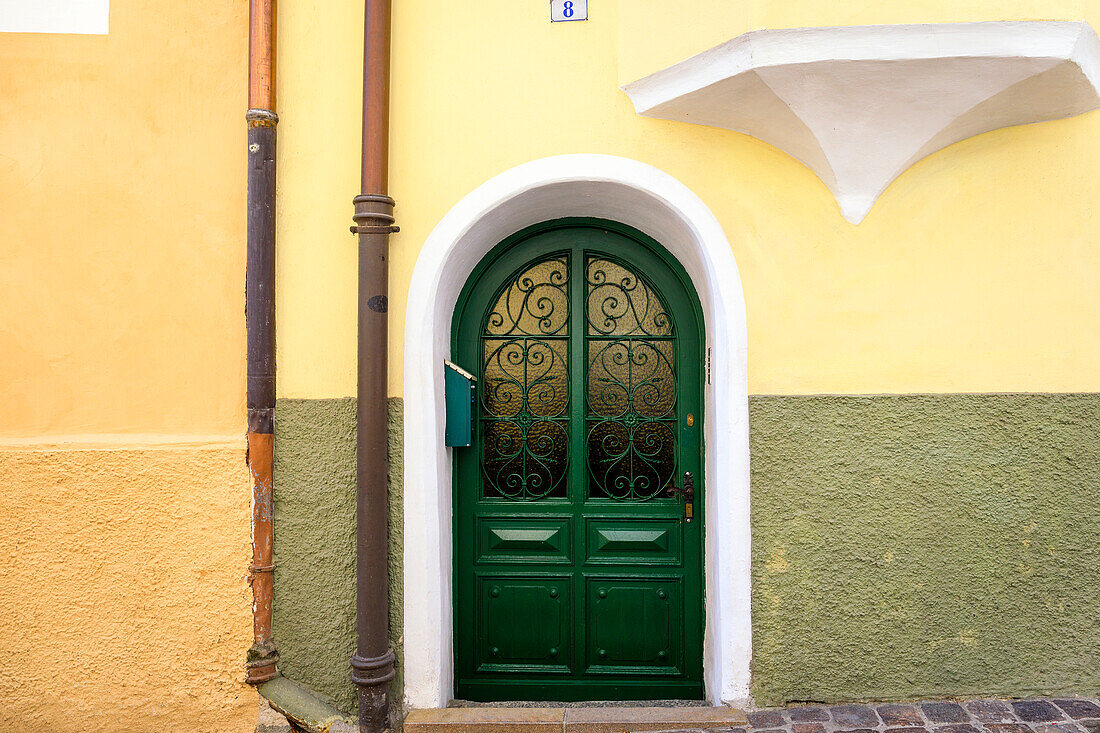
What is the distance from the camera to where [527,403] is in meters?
3.90

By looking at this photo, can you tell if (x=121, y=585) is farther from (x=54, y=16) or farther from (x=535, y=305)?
(x=54, y=16)

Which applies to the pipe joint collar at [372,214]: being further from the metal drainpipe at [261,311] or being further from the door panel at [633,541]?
the door panel at [633,541]

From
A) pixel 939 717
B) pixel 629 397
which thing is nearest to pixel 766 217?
pixel 629 397

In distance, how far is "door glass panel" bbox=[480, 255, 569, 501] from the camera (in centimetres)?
390

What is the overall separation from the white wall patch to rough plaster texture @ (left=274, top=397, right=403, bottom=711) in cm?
225

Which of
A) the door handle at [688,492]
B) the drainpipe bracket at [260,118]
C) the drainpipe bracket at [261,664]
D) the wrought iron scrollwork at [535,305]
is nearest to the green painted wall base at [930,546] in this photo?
the door handle at [688,492]

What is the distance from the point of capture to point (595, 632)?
3.89 metres

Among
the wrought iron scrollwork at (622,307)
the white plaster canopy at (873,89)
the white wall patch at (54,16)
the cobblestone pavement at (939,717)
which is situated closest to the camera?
the white plaster canopy at (873,89)

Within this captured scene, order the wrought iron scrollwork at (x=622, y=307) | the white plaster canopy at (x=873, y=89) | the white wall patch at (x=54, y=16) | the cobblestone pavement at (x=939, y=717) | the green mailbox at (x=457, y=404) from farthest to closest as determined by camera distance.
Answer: the wrought iron scrollwork at (x=622, y=307), the green mailbox at (x=457, y=404), the white wall patch at (x=54, y=16), the cobblestone pavement at (x=939, y=717), the white plaster canopy at (x=873, y=89)

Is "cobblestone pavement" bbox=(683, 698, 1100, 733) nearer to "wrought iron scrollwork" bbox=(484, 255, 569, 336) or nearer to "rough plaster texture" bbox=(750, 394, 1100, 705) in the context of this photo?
"rough plaster texture" bbox=(750, 394, 1100, 705)

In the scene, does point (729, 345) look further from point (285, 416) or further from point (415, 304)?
point (285, 416)

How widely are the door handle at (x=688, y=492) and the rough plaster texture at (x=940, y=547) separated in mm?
598

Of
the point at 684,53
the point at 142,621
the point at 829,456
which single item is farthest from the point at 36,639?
the point at 684,53

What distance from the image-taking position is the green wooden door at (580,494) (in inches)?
152
